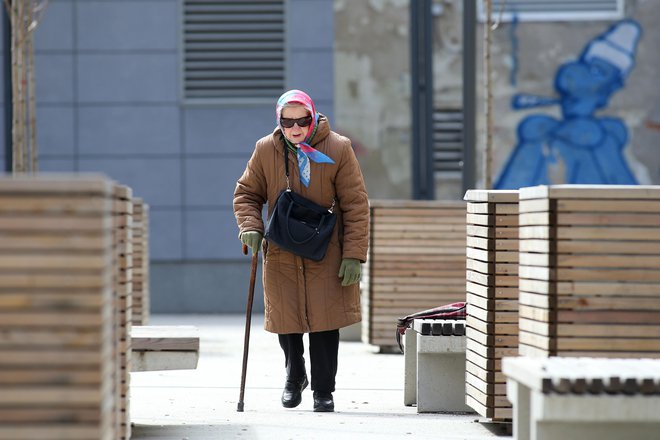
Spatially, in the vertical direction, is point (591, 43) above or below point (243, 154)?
above

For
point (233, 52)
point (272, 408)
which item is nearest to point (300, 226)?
point (272, 408)

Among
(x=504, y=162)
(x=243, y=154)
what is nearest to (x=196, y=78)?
(x=243, y=154)

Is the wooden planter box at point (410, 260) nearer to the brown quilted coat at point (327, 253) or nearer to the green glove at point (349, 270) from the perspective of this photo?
the brown quilted coat at point (327, 253)

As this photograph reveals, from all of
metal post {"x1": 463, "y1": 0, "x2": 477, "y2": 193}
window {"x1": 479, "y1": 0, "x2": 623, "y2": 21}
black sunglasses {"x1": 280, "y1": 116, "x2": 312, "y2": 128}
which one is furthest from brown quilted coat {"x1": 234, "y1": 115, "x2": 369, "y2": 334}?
window {"x1": 479, "y1": 0, "x2": 623, "y2": 21}

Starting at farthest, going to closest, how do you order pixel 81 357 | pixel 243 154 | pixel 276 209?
pixel 243 154
pixel 276 209
pixel 81 357

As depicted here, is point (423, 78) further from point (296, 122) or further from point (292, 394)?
point (292, 394)

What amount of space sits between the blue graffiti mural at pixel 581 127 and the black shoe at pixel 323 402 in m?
12.6

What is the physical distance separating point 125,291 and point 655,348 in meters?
2.23

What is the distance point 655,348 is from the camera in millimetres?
5926

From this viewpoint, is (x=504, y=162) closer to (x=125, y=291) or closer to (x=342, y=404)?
(x=342, y=404)

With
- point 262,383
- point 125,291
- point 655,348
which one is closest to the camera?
point 655,348

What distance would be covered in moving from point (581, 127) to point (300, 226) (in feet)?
42.6

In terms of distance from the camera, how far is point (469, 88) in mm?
14266

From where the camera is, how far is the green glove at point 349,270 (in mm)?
8078
